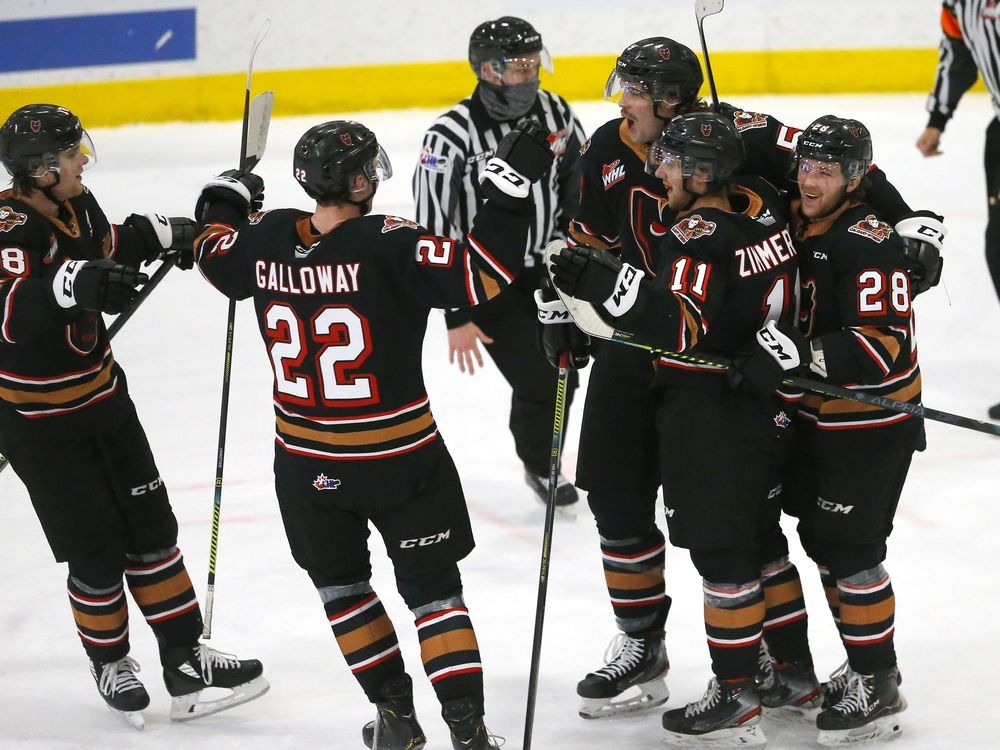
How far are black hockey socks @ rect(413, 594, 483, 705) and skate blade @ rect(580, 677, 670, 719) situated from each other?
44 cm

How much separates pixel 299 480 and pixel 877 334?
1151 mm

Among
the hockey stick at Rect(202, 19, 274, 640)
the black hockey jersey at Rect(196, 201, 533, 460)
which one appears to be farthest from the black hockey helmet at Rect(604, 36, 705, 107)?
the hockey stick at Rect(202, 19, 274, 640)

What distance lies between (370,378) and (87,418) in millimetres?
743

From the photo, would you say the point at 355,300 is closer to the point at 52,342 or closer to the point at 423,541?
the point at 423,541

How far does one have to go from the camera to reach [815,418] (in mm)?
2717

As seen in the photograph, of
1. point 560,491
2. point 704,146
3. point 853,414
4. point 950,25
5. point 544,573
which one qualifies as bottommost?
point 560,491

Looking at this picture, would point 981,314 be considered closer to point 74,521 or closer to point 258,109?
point 258,109

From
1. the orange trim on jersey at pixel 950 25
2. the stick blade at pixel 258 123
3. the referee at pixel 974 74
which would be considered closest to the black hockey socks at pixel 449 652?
the stick blade at pixel 258 123

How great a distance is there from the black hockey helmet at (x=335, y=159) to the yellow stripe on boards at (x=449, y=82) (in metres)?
6.70

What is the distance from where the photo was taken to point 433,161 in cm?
398

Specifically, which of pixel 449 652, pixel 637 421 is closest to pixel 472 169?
pixel 637 421

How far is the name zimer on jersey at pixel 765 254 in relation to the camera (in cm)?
251

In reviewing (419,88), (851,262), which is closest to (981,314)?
(851,262)

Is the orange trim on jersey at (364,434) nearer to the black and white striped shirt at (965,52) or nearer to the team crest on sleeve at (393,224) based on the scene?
the team crest on sleeve at (393,224)
